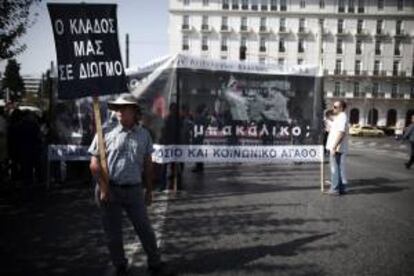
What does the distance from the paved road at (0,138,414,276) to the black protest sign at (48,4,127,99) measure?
1.82 meters

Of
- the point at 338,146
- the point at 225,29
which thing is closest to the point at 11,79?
the point at 225,29

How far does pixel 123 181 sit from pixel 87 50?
1668 mm

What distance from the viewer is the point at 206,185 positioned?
36.4 feet

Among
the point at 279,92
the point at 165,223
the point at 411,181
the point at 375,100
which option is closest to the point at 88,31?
the point at 165,223

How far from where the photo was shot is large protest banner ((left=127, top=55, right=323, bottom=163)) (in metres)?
10.1

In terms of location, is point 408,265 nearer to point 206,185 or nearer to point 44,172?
point 206,185

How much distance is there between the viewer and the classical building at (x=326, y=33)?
83.4 m

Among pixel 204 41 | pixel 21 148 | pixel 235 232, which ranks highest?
pixel 204 41

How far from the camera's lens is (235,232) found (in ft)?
22.2

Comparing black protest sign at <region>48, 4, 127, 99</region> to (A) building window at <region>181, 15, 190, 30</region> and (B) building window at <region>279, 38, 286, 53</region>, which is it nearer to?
(A) building window at <region>181, 15, 190, 30</region>

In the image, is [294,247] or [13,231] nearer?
[294,247]

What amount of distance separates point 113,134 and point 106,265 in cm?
143

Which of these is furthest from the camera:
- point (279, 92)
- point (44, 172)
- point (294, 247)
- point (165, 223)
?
point (44, 172)

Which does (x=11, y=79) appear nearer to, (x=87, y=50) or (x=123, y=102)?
(x=87, y=50)
